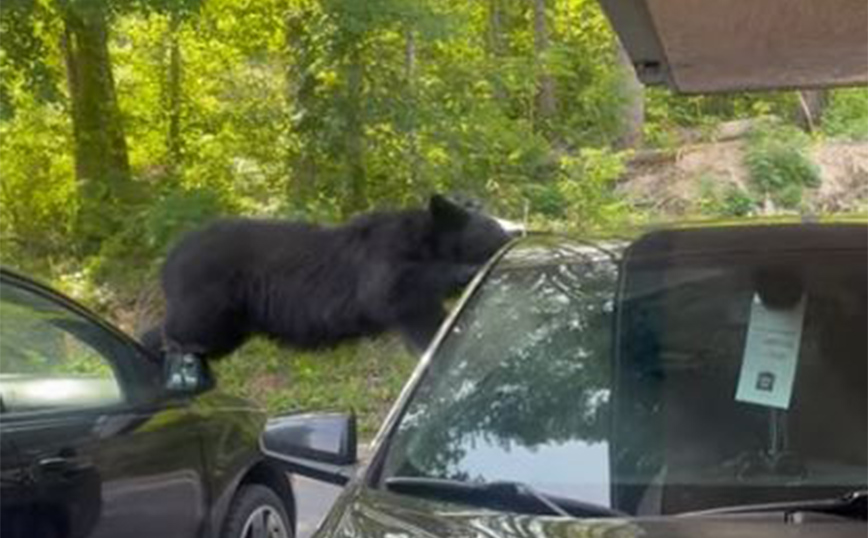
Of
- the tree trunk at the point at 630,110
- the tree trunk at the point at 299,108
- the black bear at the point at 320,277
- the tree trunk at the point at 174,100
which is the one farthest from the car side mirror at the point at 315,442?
the tree trunk at the point at 630,110

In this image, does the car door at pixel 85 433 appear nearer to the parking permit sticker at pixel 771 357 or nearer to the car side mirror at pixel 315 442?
the car side mirror at pixel 315 442

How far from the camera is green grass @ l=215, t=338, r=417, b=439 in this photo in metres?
12.4

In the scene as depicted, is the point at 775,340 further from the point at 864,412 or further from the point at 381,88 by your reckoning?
the point at 381,88

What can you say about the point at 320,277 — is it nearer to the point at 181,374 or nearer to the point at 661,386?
the point at 181,374

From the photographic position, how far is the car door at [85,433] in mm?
4832

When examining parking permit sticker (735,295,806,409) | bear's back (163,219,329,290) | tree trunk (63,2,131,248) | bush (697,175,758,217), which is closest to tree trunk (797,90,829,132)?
bush (697,175,758,217)

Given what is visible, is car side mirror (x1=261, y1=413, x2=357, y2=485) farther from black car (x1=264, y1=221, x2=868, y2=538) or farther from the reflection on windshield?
the reflection on windshield

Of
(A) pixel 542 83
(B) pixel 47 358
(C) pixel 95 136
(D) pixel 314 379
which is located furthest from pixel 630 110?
(B) pixel 47 358

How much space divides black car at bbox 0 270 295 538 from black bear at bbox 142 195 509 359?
1.25 m

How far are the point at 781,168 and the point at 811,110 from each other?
5.06 m

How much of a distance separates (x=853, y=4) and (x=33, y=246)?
13.1m

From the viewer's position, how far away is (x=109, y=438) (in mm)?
5273

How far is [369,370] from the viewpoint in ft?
42.8

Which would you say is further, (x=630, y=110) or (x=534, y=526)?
(x=630, y=110)
